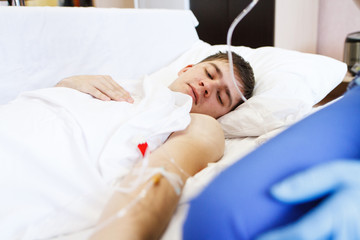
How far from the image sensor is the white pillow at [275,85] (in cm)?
119

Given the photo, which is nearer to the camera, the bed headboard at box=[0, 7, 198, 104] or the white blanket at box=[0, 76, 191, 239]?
the white blanket at box=[0, 76, 191, 239]

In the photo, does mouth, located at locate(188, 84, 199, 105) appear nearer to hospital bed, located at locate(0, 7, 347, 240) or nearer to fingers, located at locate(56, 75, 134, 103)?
hospital bed, located at locate(0, 7, 347, 240)

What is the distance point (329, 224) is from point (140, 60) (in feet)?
4.86

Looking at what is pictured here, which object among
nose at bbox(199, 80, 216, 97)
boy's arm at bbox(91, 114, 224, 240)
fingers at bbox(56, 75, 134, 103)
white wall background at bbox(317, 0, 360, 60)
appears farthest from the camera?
white wall background at bbox(317, 0, 360, 60)

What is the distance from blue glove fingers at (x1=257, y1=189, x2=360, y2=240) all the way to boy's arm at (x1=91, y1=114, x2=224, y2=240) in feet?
0.89

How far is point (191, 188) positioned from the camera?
659 millimetres

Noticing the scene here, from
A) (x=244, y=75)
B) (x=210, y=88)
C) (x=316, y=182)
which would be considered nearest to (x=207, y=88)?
(x=210, y=88)

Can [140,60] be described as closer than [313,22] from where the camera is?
Yes

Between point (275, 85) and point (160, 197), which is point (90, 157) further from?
point (275, 85)

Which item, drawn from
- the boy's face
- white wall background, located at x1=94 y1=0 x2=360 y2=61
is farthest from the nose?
white wall background, located at x1=94 y1=0 x2=360 y2=61

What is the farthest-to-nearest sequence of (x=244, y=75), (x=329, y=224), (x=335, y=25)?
(x=335, y=25), (x=244, y=75), (x=329, y=224)

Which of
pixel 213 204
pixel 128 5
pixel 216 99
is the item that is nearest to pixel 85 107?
pixel 216 99

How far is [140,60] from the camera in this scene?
67.2 inches

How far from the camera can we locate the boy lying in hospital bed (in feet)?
1.98
